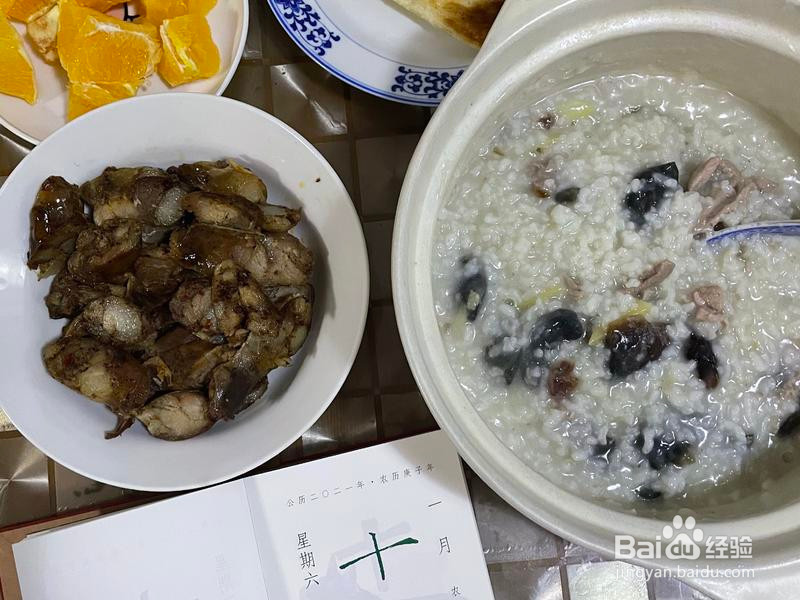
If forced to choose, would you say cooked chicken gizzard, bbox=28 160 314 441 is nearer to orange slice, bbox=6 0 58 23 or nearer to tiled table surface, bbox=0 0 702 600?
tiled table surface, bbox=0 0 702 600

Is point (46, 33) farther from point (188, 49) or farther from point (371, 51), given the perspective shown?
point (371, 51)

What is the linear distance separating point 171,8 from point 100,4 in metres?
0.15

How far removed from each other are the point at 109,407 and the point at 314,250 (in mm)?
465

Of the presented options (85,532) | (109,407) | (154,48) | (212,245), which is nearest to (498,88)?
(212,245)

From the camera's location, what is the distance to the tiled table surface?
1.26 metres

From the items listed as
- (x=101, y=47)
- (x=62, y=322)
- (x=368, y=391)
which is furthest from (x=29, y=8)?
(x=368, y=391)

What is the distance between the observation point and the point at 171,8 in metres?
1.29

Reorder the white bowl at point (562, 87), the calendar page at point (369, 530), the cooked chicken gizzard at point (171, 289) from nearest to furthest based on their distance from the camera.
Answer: the white bowl at point (562, 87) < the cooked chicken gizzard at point (171, 289) < the calendar page at point (369, 530)

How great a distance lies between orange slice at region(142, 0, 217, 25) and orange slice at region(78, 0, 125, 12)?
0.23ft

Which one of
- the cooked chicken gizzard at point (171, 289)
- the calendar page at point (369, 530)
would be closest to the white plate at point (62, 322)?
the cooked chicken gizzard at point (171, 289)

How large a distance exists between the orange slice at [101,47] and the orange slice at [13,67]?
0.26 ft

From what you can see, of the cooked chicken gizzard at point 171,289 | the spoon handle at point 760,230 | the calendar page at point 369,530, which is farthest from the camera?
the calendar page at point 369,530

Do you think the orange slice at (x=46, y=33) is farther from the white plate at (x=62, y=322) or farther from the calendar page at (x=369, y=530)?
the calendar page at (x=369, y=530)

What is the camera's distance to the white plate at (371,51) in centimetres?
126
